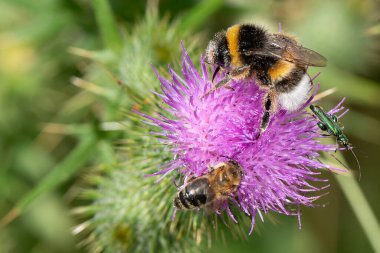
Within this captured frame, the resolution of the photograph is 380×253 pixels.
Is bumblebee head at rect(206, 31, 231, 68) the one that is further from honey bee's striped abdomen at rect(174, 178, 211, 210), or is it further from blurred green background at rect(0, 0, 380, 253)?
blurred green background at rect(0, 0, 380, 253)

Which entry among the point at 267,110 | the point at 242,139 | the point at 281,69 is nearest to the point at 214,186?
the point at 242,139

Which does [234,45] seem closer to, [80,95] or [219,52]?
[219,52]

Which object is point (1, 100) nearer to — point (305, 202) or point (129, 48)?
point (129, 48)

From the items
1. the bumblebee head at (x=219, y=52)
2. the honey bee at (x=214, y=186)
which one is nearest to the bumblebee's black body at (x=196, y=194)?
the honey bee at (x=214, y=186)

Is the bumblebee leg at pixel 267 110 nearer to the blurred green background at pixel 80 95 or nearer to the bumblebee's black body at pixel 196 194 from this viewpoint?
the bumblebee's black body at pixel 196 194

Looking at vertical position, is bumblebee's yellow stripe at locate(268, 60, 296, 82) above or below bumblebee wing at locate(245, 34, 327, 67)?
below

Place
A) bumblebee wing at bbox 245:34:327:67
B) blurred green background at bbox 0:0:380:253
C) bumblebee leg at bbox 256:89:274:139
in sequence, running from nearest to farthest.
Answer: bumblebee wing at bbox 245:34:327:67 < bumblebee leg at bbox 256:89:274:139 < blurred green background at bbox 0:0:380:253

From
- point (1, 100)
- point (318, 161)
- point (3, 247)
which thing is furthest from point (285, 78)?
point (3, 247)

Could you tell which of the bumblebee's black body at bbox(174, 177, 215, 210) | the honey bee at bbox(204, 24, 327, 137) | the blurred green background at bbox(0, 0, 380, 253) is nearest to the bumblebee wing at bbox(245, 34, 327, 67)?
the honey bee at bbox(204, 24, 327, 137)
